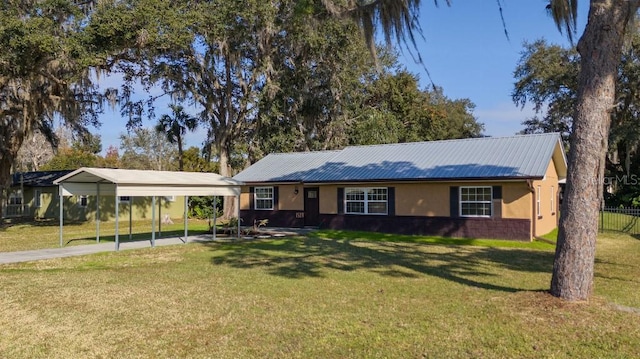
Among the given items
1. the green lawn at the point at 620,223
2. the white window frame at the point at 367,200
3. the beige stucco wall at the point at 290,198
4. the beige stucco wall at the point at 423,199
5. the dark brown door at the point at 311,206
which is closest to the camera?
the beige stucco wall at the point at 423,199

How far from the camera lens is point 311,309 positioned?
6.75 meters

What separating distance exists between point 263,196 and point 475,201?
34.8 ft

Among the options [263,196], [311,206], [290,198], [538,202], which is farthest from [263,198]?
[538,202]

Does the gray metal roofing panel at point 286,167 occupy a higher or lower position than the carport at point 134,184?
higher

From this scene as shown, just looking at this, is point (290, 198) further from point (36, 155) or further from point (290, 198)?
point (36, 155)

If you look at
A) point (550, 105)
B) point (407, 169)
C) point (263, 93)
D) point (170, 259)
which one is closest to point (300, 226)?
point (407, 169)

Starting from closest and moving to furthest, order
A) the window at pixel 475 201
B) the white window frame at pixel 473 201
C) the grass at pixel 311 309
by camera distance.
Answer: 1. the grass at pixel 311 309
2. the white window frame at pixel 473 201
3. the window at pixel 475 201

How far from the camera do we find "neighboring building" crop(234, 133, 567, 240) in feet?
52.2

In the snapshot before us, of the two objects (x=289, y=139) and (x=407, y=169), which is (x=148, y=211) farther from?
(x=407, y=169)

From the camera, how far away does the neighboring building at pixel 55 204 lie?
2809cm

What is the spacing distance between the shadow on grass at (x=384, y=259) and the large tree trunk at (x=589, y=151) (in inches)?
63.0

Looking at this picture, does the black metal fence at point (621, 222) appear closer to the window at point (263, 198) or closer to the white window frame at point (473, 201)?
the white window frame at point (473, 201)

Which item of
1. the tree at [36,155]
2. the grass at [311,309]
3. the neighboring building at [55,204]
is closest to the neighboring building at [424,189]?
the grass at [311,309]

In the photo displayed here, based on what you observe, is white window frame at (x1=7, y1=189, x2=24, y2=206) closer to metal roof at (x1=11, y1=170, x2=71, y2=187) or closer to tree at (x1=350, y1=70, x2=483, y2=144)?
metal roof at (x1=11, y1=170, x2=71, y2=187)
